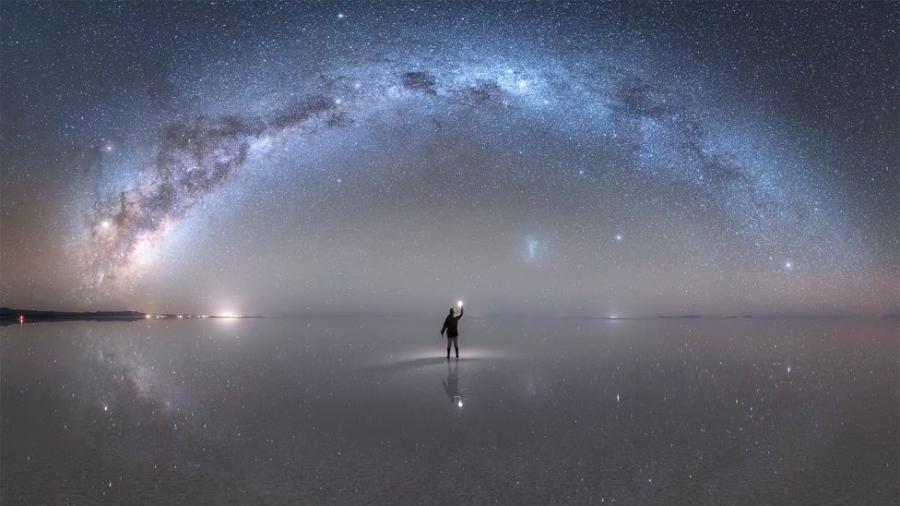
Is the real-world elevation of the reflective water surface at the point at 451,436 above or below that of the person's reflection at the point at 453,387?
below

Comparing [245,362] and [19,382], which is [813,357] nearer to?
[245,362]

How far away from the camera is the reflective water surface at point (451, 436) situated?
5.75 meters

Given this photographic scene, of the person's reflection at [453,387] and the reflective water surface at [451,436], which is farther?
the person's reflection at [453,387]

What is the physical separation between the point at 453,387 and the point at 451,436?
4.48m

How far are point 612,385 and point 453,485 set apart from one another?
760 cm

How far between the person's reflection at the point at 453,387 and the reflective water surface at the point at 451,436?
0.27 feet

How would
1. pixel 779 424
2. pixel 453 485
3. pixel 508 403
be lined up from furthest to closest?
pixel 508 403, pixel 779 424, pixel 453 485

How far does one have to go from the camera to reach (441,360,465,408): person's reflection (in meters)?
10.7

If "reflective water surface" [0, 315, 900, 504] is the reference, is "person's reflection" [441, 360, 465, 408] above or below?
above

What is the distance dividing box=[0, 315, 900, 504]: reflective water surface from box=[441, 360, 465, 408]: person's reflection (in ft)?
0.27

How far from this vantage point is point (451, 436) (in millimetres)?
7930

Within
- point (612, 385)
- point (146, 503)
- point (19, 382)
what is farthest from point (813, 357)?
point (19, 382)

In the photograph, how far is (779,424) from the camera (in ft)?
28.9

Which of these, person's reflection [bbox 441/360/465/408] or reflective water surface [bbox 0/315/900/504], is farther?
person's reflection [bbox 441/360/465/408]
